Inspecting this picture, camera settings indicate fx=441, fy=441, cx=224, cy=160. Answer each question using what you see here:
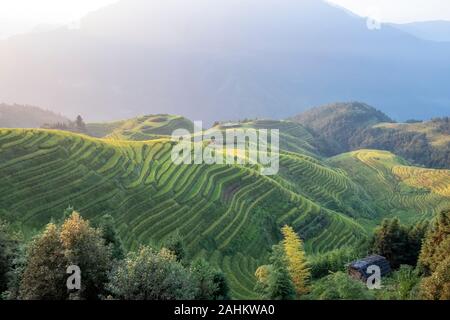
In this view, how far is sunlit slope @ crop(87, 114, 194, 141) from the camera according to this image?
430 ft

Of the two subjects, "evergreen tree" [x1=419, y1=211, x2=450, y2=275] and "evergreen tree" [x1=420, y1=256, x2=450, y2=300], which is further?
"evergreen tree" [x1=419, y1=211, x2=450, y2=275]

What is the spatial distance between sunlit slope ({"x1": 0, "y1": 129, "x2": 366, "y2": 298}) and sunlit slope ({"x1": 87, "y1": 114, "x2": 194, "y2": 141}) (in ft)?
225

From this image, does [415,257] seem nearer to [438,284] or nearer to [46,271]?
[438,284]

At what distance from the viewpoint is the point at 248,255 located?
46.3 metres

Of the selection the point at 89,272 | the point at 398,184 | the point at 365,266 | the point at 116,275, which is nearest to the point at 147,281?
the point at 116,275

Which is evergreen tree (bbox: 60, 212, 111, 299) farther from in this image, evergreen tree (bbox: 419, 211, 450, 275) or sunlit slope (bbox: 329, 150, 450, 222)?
sunlit slope (bbox: 329, 150, 450, 222)

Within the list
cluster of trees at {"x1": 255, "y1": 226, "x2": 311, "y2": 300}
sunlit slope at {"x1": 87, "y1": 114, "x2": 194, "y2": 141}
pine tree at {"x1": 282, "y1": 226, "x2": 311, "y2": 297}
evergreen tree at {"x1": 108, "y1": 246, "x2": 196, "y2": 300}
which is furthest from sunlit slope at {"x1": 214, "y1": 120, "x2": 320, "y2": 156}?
evergreen tree at {"x1": 108, "y1": 246, "x2": 196, "y2": 300}

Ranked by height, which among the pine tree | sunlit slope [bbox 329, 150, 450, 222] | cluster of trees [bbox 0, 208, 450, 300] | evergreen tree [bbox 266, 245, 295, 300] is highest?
cluster of trees [bbox 0, 208, 450, 300]

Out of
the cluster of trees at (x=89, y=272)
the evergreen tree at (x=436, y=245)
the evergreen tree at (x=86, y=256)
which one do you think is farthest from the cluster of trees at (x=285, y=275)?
the evergreen tree at (x=86, y=256)

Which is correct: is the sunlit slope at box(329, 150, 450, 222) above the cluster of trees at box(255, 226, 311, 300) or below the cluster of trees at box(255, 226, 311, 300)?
below

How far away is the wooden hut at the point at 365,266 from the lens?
1220 inches

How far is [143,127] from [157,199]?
9626 centimetres

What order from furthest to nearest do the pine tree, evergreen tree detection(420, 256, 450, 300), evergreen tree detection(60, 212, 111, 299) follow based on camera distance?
the pine tree → evergreen tree detection(60, 212, 111, 299) → evergreen tree detection(420, 256, 450, 300)
